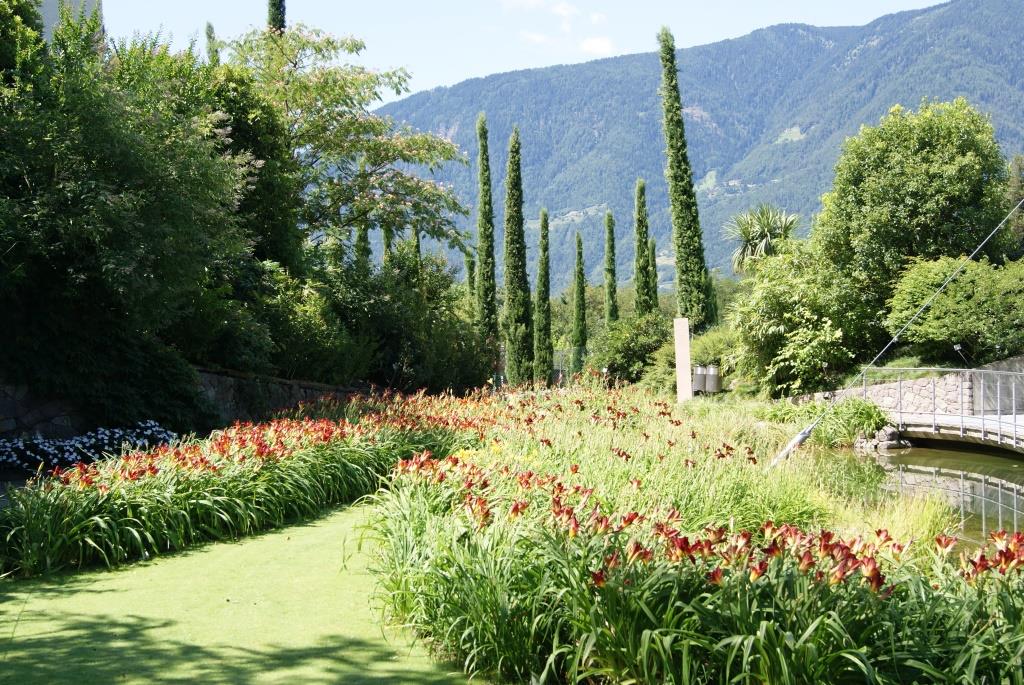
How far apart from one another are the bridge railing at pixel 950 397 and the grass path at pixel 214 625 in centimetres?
1290

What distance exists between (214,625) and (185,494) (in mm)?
2012

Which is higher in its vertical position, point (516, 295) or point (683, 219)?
point (683, 219)

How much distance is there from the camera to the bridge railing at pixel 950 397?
15.3 m

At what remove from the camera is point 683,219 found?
85.2 feet

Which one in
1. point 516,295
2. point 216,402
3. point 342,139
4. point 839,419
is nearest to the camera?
point 216,402

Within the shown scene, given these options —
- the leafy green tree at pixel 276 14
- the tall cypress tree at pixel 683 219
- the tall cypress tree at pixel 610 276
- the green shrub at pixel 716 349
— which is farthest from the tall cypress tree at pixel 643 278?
the leafy green tree at pixel 276 14

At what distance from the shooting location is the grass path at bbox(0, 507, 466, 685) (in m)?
3.83

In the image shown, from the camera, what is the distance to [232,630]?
4395 mm

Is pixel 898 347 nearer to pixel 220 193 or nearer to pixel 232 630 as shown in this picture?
pixel 220 193

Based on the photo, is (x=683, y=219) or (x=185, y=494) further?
(x=683, y=219)

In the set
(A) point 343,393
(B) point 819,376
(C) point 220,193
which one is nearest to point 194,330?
(C) point 220,193

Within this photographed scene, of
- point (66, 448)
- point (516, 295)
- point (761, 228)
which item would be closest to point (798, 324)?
point (516, 295)

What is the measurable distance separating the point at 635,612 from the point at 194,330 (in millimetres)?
10040

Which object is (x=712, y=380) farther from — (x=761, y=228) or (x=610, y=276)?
(x=610, y=276)
